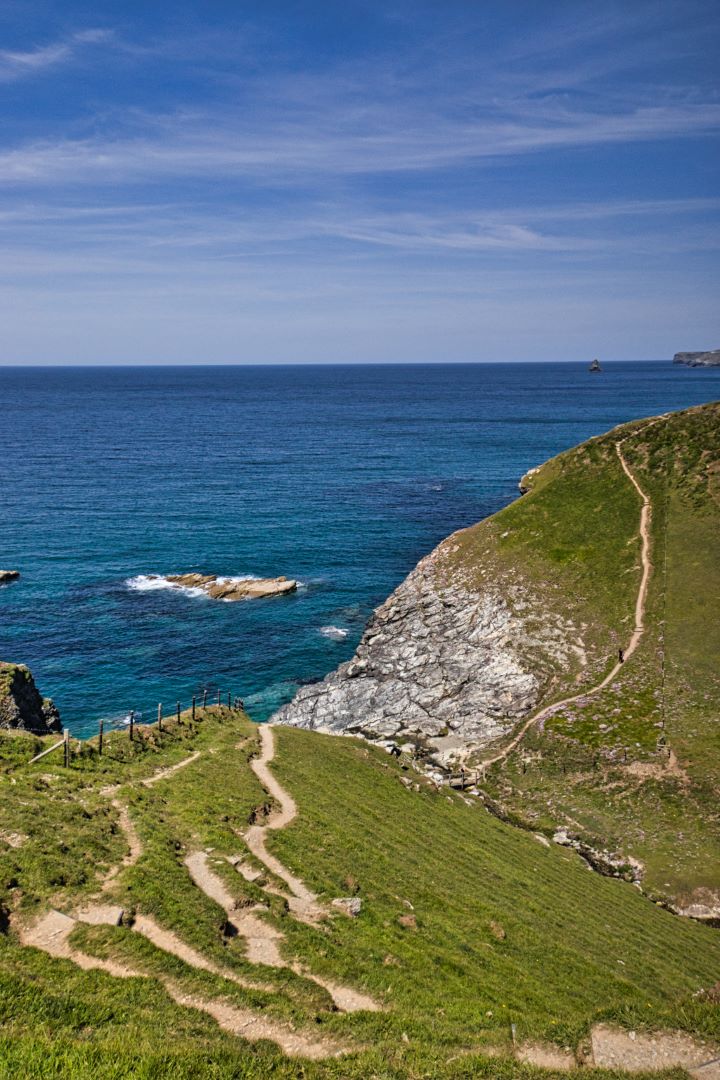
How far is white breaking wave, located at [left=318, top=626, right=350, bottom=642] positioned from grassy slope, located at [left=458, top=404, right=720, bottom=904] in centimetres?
2032

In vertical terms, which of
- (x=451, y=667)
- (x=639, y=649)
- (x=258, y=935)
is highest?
(x=258, y=935)

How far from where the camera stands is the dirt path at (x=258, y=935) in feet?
78.5

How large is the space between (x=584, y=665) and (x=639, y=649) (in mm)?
5776

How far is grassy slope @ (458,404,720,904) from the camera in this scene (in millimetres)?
50531

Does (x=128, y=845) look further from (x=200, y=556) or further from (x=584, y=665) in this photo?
(x=200, y=556)

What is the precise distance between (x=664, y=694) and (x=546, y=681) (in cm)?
1127

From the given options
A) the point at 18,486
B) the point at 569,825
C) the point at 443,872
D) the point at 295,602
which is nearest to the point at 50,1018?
the point at 443,872

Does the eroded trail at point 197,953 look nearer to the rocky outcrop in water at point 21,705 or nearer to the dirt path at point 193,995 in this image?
the dirt path at point 193,995

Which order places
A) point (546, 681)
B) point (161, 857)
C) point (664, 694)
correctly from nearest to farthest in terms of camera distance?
point (161, 857), point (664, 694), point (546, 681)

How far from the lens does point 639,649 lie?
67312mm

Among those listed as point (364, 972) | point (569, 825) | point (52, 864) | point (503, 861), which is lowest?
point (569, 825)

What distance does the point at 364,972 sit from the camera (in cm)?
2541

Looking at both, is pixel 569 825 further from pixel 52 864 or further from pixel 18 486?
pixel 18 486

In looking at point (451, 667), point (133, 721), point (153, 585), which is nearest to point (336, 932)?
point (133, 721)
